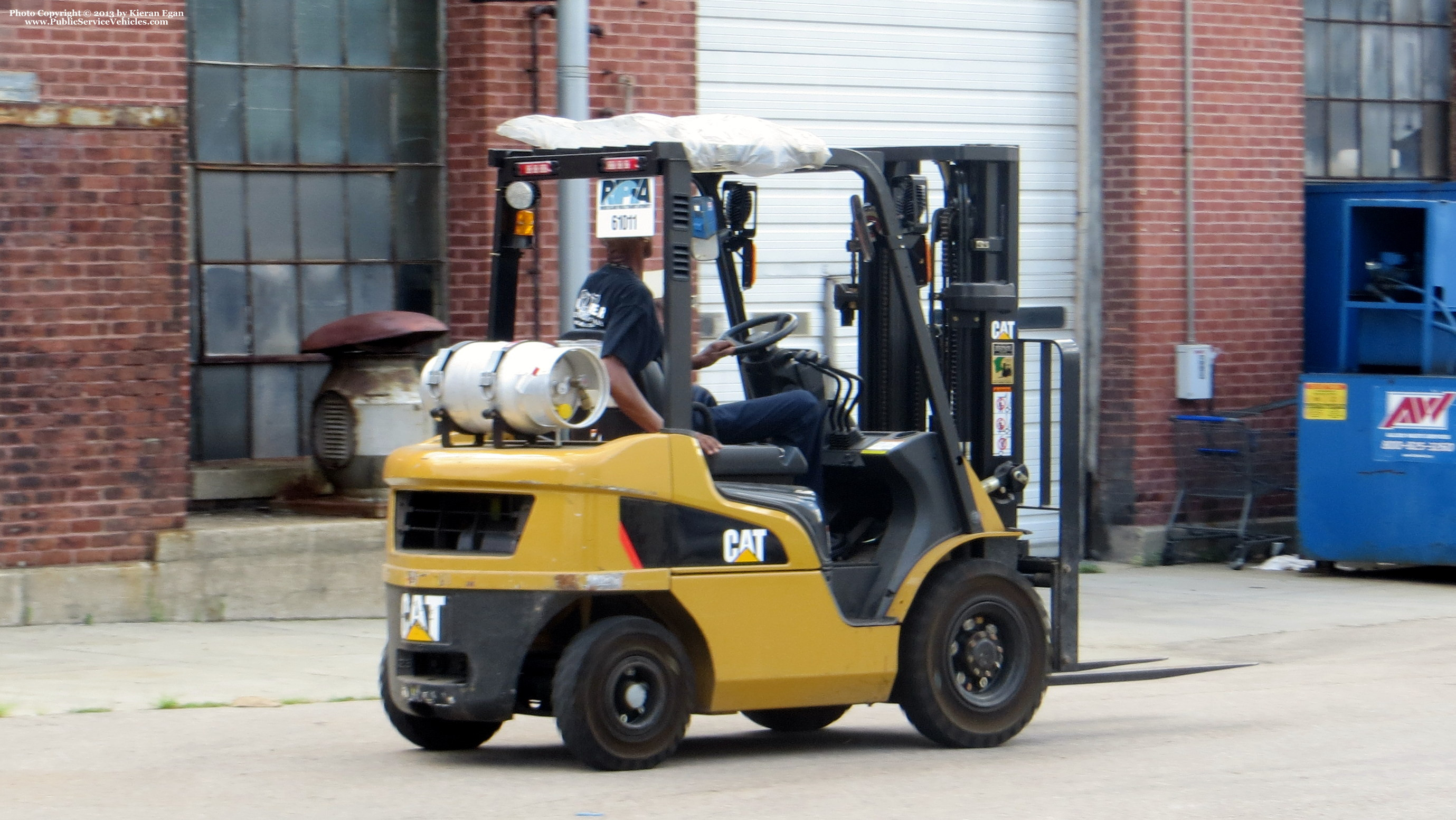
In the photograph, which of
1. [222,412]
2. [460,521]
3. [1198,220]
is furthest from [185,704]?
[1198,220]

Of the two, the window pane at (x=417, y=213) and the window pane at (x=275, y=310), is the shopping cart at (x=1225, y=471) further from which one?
the window pane at (x=275, y=310)

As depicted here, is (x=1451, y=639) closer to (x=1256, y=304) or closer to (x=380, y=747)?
(x=1256, y=304)

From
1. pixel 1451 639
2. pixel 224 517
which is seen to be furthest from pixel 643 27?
pixel 1451 639

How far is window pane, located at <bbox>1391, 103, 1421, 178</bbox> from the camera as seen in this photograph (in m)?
16.6

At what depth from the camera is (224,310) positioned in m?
12.1

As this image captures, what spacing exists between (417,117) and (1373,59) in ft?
27.2

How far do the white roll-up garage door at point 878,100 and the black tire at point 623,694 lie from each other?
20.0 ft

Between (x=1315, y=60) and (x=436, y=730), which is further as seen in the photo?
(x=1315, y=60)

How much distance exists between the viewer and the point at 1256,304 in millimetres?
15516

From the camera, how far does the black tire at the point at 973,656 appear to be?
784 cm

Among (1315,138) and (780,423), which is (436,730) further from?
(1315,138)

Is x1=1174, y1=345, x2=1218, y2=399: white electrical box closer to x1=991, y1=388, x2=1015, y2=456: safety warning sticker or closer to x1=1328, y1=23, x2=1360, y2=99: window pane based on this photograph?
x1=1328, y1=23, x2=1360, y2=99: window pane

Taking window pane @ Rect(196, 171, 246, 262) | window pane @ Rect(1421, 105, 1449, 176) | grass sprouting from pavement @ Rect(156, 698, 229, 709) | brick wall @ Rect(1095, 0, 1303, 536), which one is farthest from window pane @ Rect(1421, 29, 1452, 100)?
grass sprouting from pavement @ Rect(156, 698, 229, 709)

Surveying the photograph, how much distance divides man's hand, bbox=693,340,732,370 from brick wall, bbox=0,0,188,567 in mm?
4602
